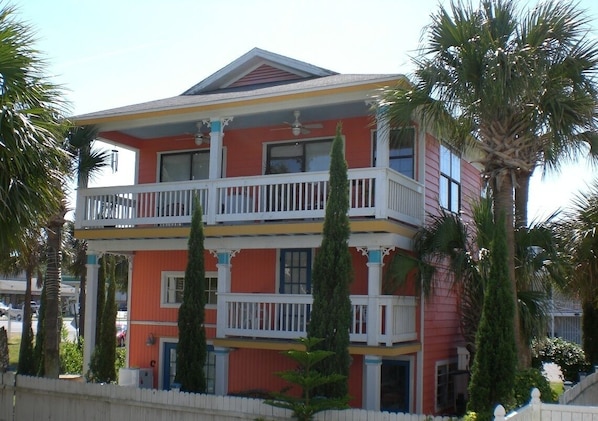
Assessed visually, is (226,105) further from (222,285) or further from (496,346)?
(496,346)

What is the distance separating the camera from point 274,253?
1859 cm

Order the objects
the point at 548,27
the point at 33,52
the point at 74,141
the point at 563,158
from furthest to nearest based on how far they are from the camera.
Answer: the point at 74,141 < the point at 563,158 < the point at 548,27 < the point at 33,52

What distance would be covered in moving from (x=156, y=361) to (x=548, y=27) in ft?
41.4

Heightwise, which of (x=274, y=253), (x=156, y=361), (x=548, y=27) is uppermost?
(x=548, y=27)

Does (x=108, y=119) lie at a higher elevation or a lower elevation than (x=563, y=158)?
higher

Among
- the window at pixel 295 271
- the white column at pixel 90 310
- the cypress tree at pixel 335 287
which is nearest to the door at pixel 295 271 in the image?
the window at pixel 295 271

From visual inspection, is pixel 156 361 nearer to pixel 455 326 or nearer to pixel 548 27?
pixel 455 326

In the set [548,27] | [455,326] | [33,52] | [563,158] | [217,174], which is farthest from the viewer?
[455,326]

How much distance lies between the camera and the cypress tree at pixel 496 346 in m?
11.9

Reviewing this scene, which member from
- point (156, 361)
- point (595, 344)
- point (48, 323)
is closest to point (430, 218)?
point (595, 344)

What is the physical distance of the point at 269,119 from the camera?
60.4 ft

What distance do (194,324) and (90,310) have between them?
469 cm

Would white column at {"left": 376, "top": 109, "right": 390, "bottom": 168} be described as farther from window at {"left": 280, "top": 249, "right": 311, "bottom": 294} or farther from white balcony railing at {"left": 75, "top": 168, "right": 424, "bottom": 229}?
window at {"left": 280, "top": 249, "right": 311, "bottom": 294}

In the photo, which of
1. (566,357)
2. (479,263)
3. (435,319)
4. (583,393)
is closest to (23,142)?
(479,263)
